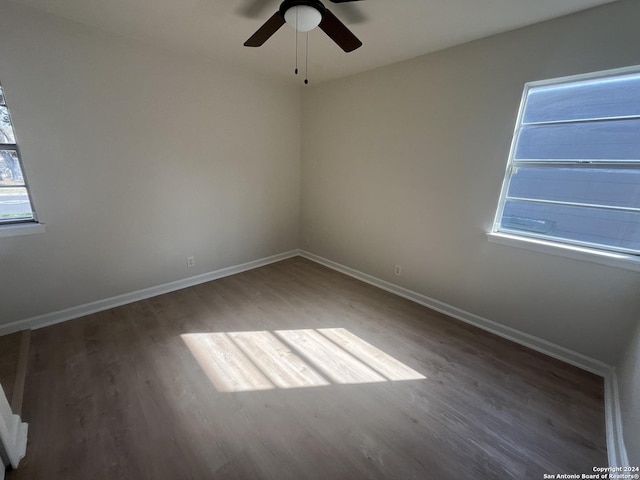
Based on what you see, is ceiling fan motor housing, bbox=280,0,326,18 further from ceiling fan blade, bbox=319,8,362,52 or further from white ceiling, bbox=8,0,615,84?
white ceiling, bbox=8,0,615,84

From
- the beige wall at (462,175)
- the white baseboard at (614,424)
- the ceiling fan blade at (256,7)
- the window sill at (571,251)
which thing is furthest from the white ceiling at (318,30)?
the white baseboard at (614,424)

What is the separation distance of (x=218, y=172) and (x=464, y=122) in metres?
2.70

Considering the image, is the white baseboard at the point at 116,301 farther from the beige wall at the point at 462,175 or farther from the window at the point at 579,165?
the window at the point at 579,165

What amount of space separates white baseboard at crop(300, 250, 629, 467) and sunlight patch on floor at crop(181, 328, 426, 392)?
1.00m

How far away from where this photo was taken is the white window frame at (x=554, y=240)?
178 cm

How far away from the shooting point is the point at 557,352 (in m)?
2.13

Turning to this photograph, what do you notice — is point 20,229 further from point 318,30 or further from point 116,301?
point 318,30

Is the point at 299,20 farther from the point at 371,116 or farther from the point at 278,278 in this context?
the point at 278,278

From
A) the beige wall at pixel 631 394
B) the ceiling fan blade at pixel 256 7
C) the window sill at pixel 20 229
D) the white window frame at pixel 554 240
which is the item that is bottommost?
the beige wall at pixel 631 394

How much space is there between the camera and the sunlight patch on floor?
73.6 inches

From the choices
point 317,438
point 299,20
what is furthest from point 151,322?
point 299,20

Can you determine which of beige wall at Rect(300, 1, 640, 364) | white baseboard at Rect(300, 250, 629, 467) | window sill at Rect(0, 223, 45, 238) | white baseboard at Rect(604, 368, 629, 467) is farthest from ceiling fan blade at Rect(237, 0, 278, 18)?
white baseboard at Rect(604, 368, 629, 467)

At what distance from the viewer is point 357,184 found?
3.36m

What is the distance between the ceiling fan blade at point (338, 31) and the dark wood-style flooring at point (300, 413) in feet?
7.56
